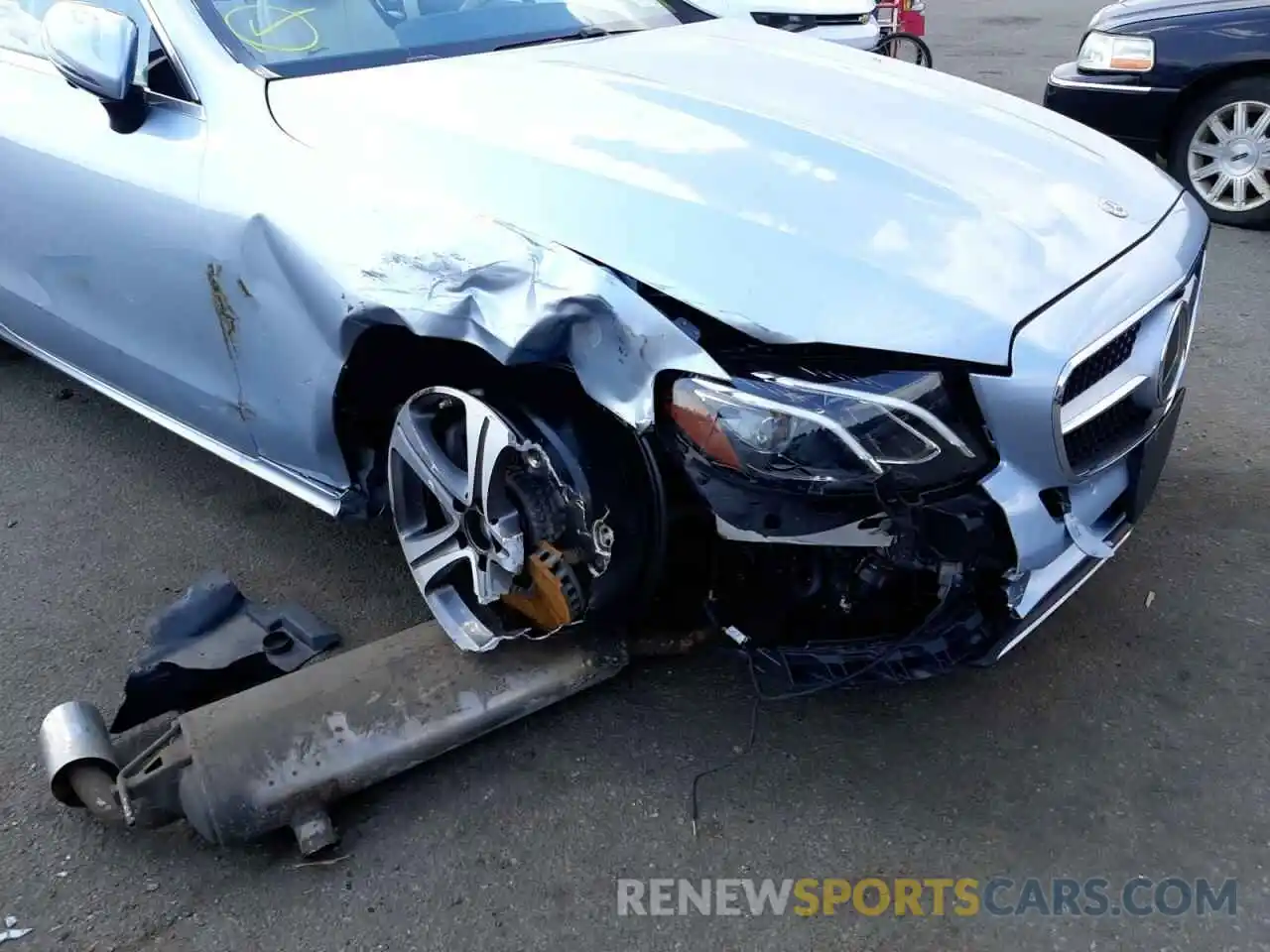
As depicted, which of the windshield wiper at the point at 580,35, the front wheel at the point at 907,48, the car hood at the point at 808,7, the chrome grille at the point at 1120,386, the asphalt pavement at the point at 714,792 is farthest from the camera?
Answer: the front wheel at the point at 907,48

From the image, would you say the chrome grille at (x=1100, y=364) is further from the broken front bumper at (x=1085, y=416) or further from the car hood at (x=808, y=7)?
the car hood at (x=808, y=7)

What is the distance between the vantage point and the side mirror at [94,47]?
249cm

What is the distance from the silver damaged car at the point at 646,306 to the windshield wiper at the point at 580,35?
2 centimetres

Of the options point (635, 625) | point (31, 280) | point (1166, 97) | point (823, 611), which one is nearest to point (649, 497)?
point (823, 611)

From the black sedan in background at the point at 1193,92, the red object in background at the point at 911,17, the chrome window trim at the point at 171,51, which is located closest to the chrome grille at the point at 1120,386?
the chrome window trim at the point at 171,51

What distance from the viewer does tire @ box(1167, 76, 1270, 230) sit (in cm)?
540

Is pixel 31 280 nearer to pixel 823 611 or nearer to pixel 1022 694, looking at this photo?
pixel 823 611

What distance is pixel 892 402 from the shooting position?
1.87 m

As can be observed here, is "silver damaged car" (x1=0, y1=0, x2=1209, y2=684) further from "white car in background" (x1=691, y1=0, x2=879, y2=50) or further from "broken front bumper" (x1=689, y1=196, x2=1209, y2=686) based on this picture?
"white car in background" (x1=691, y1=0, x2=879, y2=50)

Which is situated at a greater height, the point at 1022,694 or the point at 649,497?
the point at 649,497

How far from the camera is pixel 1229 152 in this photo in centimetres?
551

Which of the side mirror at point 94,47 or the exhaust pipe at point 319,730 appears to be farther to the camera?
the side mirror at point 94,47

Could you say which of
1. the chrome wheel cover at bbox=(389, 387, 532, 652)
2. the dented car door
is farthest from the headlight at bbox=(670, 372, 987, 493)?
the dented car door

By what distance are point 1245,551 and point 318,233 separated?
2.48m
